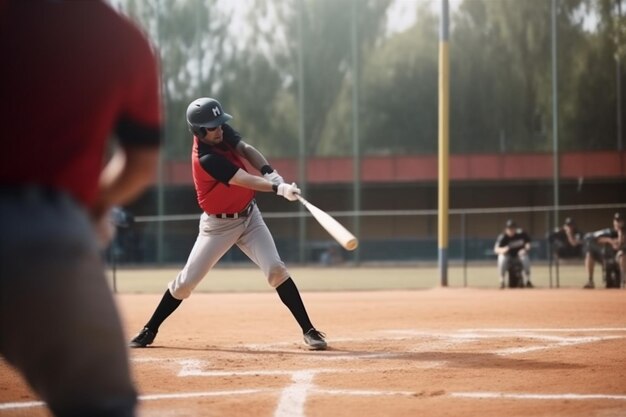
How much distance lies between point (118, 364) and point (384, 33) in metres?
32.9

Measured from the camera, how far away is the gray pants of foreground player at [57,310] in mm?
2350

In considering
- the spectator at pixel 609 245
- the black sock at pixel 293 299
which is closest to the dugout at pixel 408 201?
the spectator at pixel 609 245

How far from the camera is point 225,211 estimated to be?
827 cm

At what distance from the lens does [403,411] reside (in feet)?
17.4

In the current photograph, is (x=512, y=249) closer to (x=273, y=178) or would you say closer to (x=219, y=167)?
(x=273, y=178)

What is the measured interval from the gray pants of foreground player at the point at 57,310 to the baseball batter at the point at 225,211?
17.5 ft

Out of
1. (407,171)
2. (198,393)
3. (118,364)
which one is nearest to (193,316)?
(198,393)

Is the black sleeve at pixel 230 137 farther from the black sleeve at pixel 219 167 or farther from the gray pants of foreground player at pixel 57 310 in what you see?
the gray pants of foreground player at pixel 57 310

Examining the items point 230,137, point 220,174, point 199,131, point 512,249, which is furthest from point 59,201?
point 512,249

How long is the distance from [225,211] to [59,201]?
19.2 ft

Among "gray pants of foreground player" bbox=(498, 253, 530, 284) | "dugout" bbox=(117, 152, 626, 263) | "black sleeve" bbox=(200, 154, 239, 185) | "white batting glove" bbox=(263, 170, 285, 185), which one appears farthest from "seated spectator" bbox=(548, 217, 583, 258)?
"black sleeve" bbox=(200, 154, 239, 185)

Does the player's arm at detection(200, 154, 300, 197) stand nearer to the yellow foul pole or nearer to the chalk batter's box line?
the chalk batter's box line

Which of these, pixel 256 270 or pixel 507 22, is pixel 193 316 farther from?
pixel 507 22

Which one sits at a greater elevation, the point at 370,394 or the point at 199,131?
the point at 199,131
